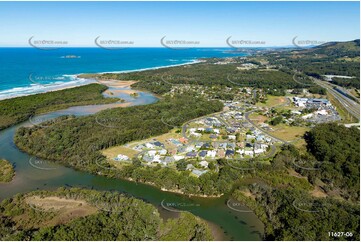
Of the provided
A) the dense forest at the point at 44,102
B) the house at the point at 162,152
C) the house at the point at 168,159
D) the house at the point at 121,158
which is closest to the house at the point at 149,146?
the house at the point at 162,152

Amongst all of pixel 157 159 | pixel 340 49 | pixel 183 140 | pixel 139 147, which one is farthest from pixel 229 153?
pixel 340 49

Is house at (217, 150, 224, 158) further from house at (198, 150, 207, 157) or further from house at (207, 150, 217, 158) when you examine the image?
house at (198, 150, 207, 157)

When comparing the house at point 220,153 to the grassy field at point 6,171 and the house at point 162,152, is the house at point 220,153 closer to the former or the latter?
the house at point 162,152

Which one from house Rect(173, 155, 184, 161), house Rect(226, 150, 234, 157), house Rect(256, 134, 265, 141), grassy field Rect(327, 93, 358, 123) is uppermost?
grassy field Rect(327, 93, 358, 123)

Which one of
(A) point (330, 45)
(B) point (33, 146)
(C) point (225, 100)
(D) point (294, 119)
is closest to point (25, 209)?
(B) point (33, 146)

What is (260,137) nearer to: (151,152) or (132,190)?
(151,152)

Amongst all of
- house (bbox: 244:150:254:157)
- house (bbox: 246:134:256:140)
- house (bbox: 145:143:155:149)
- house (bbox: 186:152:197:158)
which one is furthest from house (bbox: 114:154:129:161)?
house (bbox: 246:134:256:140)

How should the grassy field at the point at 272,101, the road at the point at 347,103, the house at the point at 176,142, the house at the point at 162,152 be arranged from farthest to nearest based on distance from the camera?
the grassy field at the point at 272,101, the road at the point at 347,103, the house at the point at 176,142, the house at the point at 162,152
